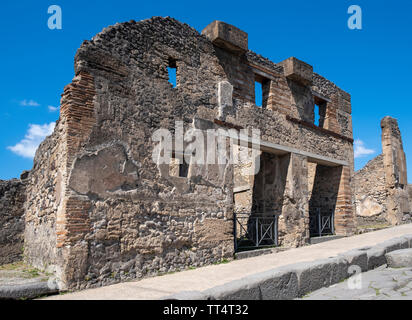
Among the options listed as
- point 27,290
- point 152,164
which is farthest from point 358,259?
point 27,290

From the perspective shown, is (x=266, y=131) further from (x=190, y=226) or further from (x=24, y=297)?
(x=24, y=297)

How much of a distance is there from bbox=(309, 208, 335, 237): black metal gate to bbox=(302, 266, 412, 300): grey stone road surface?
5.99 meters

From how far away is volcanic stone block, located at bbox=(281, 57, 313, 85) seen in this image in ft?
31.3

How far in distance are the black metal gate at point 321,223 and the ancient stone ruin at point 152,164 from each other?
182 cm

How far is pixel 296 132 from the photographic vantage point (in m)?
9.59

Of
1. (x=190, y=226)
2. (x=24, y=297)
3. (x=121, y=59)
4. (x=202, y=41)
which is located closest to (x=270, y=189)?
(x=190, y=226)

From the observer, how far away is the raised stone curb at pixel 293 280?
3.17m

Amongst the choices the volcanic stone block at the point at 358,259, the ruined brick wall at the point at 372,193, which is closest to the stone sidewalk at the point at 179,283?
the volcanic stone block at the point at 358,259

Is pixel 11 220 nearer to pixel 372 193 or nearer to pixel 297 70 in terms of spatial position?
pixel 297 70

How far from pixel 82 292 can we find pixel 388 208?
479 inches

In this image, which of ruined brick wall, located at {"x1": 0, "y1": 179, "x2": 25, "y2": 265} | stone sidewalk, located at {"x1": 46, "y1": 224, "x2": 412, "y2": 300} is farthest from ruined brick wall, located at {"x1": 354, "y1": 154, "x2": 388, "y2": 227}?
ruined brick wall, located at {"x1": 0, "y1": 179, "x2": 25, "y2": 265}

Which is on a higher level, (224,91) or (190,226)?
(224,91)

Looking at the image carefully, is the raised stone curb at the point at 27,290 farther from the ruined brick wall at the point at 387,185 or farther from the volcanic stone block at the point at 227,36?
the ruined brick wall at the point at 387,185

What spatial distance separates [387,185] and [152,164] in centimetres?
1085
